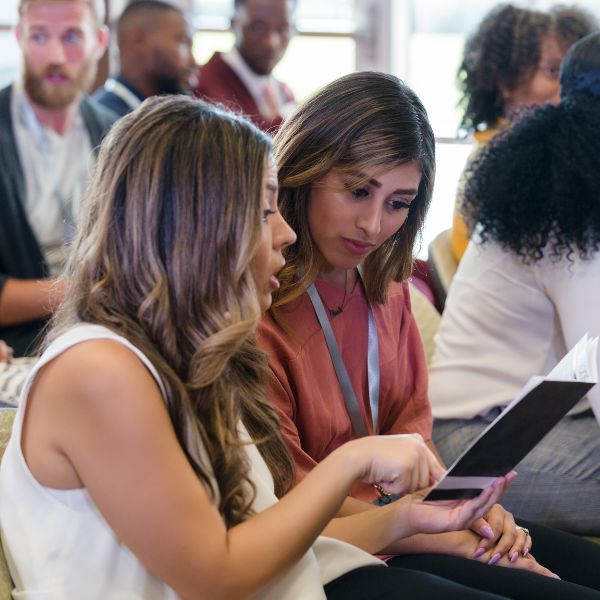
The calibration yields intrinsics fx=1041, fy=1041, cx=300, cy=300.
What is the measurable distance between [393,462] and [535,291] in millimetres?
866

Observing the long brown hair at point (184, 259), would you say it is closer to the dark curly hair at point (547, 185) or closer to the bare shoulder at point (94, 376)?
the bare shoulder at point (94, 376)

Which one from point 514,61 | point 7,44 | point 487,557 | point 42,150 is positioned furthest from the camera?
point 7,44

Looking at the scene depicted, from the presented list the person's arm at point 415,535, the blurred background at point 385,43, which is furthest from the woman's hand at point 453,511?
the blurred background at point 385,43

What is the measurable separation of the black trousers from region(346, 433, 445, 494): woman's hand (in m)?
0.15

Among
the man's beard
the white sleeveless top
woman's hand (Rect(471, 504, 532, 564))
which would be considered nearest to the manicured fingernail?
woman's hand (Rect(471, 504, 532, 564))

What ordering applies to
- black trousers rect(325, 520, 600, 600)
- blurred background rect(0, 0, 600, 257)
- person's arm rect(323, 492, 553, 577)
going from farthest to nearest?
blurred background rect(0, 0, 600, 257)
person's arm rect(323, 492, 553, 577)
black trousers rect(325, 520, 600, 600)

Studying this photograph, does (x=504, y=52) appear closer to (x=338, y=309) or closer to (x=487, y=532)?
(x=338, y=309)

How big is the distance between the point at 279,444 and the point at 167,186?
449 mm

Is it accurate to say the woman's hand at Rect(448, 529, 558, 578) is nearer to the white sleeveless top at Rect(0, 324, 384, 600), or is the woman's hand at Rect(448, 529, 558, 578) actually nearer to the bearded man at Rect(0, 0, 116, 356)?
the white sleeveless top at Rect(0, 324, 384, 600)

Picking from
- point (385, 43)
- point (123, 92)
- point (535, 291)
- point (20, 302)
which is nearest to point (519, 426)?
point (535, 291)

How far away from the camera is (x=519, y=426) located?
1.35 metres

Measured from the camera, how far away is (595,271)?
192 cm

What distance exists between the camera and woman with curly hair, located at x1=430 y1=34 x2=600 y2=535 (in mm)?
1964

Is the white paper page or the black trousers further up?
the white paper page
